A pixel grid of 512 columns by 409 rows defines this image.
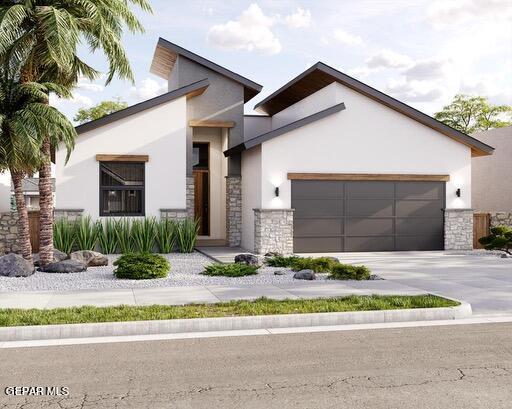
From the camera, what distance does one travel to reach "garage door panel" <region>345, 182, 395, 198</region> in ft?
64.3

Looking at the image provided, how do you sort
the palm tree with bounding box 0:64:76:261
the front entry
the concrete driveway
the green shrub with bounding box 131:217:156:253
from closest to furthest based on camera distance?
the concrete driveway < the palm tree with bounding box 0:64:76:261 < the green shrub with bounding box 131:217:156:253 < the front entry

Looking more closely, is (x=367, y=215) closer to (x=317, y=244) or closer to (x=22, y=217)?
Result: (x=317, y=244)

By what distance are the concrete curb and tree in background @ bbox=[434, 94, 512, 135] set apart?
Result: 43243 millimetres

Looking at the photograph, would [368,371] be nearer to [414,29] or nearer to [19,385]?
[19,385]

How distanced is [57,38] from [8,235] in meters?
8.05

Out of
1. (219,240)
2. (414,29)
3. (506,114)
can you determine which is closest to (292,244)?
(219,240)

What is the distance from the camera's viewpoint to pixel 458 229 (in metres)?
20.4

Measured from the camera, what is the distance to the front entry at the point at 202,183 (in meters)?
22.7

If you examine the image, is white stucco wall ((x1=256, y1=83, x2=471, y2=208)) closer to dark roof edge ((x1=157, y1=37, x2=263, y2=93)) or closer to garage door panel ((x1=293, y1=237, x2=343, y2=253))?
garage door panel ((x1=293, y1=237, x2=343, y2=253))

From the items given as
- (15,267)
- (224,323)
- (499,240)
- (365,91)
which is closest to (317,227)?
(365,91)

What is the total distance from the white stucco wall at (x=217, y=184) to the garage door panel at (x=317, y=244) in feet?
14.4

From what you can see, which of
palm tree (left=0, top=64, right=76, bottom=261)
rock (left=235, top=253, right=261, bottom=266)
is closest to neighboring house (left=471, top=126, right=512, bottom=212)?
rock (left=235, top=253, right=261, bottom=266)

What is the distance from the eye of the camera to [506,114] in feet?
162

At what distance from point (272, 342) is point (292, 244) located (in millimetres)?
11182
